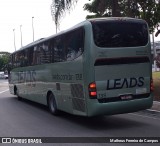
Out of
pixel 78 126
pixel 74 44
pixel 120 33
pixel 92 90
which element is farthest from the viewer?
pixel 74 44

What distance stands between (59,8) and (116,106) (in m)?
10.7

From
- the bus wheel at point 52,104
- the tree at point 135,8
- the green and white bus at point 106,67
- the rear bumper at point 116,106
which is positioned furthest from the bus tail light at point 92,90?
the tree at point 135,8

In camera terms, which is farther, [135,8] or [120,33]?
[135,8]

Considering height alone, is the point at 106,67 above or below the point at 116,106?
above

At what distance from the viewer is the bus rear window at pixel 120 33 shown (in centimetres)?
1102

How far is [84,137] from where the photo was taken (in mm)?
9656

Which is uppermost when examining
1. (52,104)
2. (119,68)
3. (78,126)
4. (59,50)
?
(59,50)

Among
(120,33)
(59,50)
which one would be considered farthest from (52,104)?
(120,33)

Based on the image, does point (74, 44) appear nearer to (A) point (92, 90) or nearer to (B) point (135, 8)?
(A) point (92, 90)

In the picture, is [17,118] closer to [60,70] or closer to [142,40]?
[60,70]

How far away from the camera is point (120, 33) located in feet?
37.1

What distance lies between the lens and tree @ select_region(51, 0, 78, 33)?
20.2 m

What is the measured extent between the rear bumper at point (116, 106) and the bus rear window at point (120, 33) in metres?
1.76

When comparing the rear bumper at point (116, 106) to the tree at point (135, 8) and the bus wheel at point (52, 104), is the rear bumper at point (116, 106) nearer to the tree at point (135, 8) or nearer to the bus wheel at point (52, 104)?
the bus wheel at point (52, 104)
